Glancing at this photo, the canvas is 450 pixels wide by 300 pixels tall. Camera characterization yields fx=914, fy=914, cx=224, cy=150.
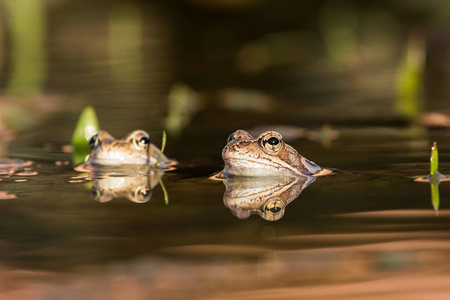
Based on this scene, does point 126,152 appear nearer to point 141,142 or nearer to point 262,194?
point 141,142

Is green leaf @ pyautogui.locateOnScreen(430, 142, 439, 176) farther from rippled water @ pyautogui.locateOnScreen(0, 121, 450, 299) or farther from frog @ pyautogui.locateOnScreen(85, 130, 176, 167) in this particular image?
frog @ pyautogui.locateOnScreen(85, 130, 176, 167)

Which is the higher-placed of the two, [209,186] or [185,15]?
[185,15]

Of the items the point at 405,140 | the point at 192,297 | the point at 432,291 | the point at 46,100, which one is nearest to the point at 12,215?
the point at 192,297

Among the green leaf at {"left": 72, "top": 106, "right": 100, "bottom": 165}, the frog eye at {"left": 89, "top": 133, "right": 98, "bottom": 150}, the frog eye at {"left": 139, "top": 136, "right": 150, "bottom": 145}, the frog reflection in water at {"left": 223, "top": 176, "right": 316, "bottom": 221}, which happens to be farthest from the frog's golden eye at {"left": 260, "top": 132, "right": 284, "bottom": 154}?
the green leaf at {"left": 72, "top": 106, "right": 100, "bottom": 165}

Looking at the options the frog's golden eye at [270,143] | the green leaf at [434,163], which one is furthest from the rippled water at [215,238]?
the frog's golden eye at [270,143]

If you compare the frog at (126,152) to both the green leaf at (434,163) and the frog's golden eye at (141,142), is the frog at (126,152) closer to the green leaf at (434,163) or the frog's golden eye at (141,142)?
the frog's golden eye at (141,142)

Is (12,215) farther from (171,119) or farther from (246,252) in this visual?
(171,119)
